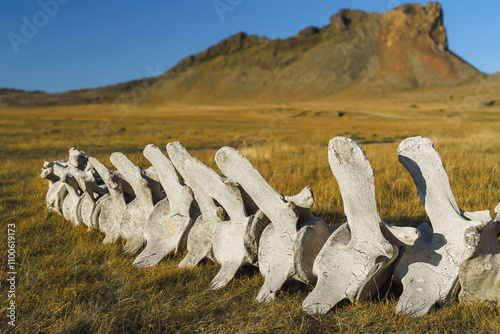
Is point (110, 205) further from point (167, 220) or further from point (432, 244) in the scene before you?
point (432, 244)

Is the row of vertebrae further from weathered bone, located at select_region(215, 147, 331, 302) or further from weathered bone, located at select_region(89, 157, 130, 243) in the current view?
weathered bone, located at select_region(89, 157, 130, 243)

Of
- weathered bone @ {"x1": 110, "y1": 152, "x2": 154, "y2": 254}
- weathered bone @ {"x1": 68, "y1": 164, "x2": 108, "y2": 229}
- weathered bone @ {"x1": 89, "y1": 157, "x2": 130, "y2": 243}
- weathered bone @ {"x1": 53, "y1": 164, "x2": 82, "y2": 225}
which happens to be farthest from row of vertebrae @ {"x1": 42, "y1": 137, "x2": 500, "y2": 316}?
weathered bone @ {"x1": 53, "y1": 164, "x2": 82, "y2": 225}

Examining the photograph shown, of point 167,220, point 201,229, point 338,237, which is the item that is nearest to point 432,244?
point 338,237

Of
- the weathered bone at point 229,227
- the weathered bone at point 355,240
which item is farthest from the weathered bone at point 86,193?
the weathered bone at point 355,240

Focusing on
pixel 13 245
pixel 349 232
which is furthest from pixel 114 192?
pixel 349 232

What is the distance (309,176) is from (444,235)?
548 cm

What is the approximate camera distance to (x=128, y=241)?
14.1ft

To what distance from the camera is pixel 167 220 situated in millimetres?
4066

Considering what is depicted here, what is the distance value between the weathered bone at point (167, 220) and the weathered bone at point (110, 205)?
1.80 ft

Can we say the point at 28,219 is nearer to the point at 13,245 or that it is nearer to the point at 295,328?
the point at 13,245

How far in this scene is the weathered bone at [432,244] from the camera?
8.70ft

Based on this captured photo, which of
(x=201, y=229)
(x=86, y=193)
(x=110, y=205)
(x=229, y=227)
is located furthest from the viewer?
(x=86, y=193)

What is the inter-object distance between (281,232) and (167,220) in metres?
1.48

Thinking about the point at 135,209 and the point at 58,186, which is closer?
the point at 135,209
